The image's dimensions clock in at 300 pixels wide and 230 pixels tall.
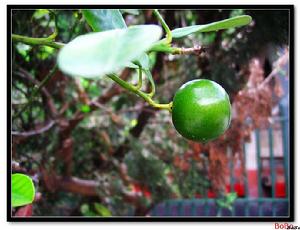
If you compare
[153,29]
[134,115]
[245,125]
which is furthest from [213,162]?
[153,29]

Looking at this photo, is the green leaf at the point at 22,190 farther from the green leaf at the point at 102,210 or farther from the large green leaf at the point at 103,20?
the green leaf at the point at 102,210

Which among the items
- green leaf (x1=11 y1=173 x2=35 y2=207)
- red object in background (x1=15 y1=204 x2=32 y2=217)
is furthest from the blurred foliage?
green leaf (x1=11 y1=173 x2=35 y2=207)

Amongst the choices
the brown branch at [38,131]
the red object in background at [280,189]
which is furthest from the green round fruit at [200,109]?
the red object in background at [280,189]

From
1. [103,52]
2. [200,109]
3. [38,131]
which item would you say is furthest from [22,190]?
[38,131]

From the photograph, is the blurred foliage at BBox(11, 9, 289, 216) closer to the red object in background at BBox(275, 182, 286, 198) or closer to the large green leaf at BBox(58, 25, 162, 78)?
the red object in background at BBox(275, 182, 286, 198)

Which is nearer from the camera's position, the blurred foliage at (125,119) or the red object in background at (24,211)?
the red object in background at (24,211)

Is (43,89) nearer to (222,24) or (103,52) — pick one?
(222,24)
